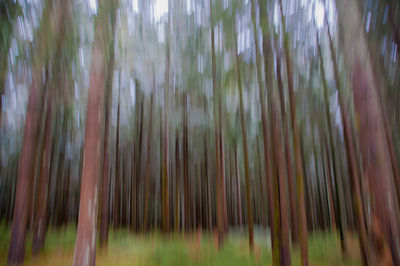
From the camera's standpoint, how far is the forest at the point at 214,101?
262 centimetres

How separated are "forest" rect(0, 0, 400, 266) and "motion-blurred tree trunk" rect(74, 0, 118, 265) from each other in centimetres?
2

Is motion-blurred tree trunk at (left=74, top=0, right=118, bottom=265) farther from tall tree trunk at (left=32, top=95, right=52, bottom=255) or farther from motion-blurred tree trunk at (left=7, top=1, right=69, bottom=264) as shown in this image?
tall tree trunk at (left=32, top=95, right=52, bottom=255)

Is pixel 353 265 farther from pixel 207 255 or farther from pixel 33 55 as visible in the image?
pixel 33 55

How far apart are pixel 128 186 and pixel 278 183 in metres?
7.60

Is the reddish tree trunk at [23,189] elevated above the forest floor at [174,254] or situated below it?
above

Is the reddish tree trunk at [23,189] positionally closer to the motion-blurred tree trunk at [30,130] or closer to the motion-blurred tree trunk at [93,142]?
the motion-blurred tree trunk at [30,130]

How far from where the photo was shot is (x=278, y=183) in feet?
11.8

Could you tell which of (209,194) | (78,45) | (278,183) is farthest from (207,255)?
(78,45)

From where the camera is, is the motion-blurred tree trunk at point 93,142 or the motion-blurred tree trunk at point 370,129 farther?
the motion-blurred tree trunk at point 93,142

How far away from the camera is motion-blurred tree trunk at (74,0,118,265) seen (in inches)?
114

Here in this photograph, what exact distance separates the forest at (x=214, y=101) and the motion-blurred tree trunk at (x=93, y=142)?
0.05 ft

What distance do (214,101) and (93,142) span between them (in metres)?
3.64

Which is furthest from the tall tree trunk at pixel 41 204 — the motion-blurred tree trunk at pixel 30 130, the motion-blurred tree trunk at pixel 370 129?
the motion-blurred tree trunk at pixel 370 129

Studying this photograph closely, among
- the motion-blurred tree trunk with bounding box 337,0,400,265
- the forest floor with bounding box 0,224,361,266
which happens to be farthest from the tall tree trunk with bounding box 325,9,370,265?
the motion-blurred tree trunk with bounding box 337,0,400,265
